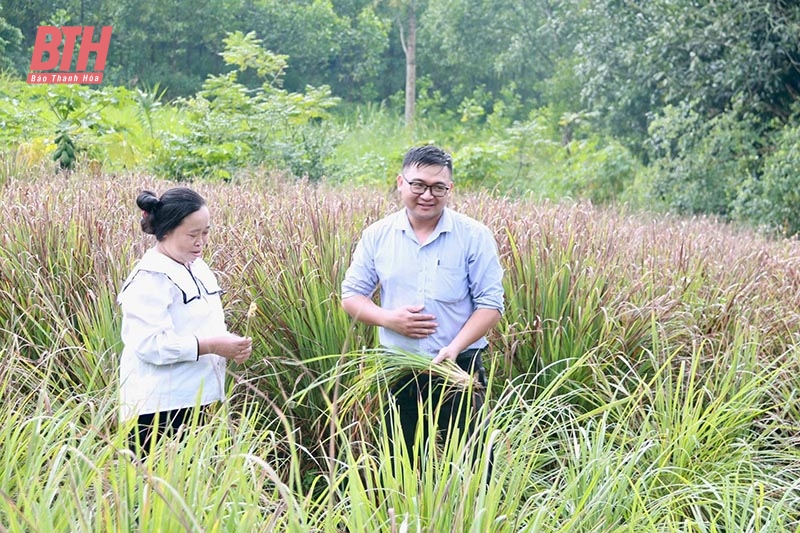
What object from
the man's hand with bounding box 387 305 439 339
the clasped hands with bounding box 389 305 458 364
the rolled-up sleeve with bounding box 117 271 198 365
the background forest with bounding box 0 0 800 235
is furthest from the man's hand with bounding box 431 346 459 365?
the background forest with bounding box 0 0 800 235

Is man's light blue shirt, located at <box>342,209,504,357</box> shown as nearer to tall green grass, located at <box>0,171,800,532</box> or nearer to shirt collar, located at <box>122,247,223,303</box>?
tall green grass, located at <box>0,171,800,532</box>

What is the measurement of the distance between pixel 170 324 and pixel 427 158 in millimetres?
1089

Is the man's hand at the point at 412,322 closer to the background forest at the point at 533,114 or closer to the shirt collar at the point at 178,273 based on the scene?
the shirt collar at the point at 178,273

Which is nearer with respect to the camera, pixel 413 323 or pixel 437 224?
pixel 413 323

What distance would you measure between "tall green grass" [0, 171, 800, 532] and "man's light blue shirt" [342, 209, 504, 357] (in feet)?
0.75

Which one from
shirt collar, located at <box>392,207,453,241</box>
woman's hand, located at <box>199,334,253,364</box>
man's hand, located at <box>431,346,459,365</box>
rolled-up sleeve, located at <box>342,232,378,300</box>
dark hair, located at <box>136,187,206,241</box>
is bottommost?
woman's hand, located at <box>199,334,253,364</box>

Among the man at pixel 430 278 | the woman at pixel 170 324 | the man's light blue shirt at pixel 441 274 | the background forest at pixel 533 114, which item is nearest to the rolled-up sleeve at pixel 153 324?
the woman at pixel 170 324

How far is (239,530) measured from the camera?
2.26 metres

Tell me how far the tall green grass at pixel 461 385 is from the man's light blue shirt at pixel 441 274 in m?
0.23

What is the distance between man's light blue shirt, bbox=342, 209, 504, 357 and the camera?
366 cm

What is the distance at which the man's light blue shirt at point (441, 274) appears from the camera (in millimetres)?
3662

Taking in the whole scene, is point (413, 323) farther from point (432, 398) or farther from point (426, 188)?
point (426, 188)

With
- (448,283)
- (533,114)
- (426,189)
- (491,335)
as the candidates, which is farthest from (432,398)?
(533,114)

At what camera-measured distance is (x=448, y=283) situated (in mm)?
3664
